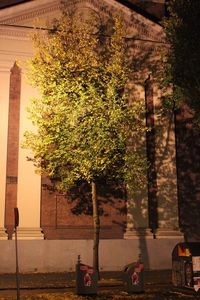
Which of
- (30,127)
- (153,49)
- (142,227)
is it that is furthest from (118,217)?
(153,49)

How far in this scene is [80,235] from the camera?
1800cm

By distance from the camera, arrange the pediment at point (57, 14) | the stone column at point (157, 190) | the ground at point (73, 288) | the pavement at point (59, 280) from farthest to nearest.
→ 1. the pediment at point (57, 14)
2. the stone column at point (157, 190)
3. the pavement at point (59, 280)
4. the ground at point (73, 288)

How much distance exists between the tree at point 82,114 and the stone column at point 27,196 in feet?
3.48

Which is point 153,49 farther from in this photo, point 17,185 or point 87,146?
point 17,185

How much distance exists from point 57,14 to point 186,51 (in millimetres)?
7251

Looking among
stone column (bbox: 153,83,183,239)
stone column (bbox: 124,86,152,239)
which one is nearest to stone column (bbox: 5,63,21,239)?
stone column (bbox: 124,86,152,239)

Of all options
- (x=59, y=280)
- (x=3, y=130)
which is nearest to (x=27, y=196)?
(x=3, y=130)

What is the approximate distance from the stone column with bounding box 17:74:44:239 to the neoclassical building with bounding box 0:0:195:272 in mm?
41

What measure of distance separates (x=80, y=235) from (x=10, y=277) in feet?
11.7

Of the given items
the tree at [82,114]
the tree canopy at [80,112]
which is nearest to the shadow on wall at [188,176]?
the tree canopy at [80,112]

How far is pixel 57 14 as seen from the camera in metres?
19.4

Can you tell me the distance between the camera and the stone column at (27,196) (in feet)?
57.2

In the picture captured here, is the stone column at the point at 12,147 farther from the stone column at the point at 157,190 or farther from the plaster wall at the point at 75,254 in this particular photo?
the stone column at the point at 157,190

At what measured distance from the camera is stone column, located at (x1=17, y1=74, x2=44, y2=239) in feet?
57.2
